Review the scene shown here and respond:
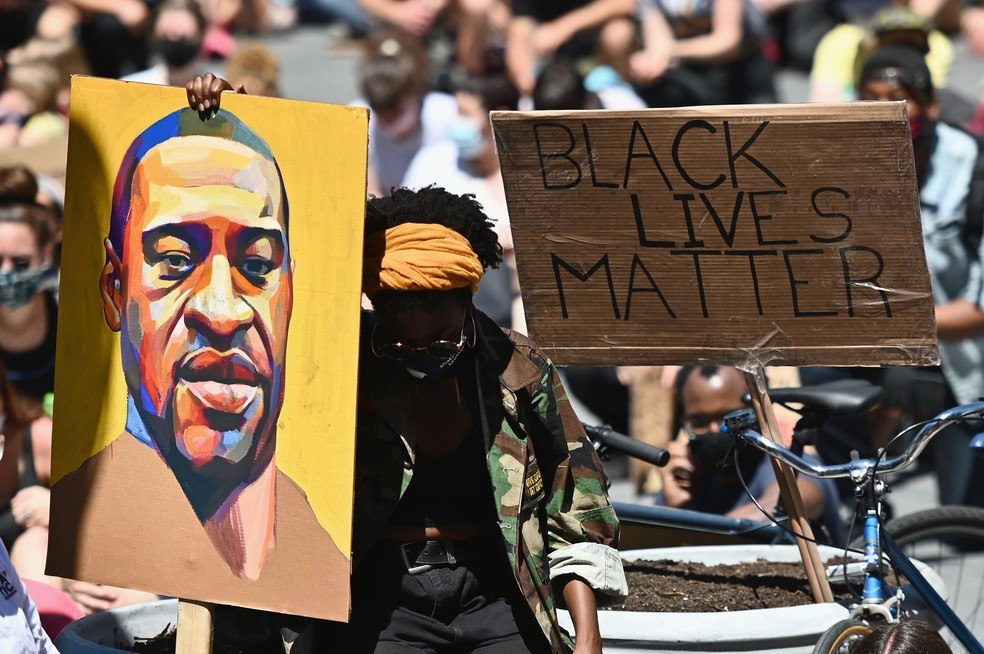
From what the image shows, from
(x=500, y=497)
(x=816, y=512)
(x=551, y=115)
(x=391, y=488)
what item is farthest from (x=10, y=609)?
(x=816, y=512)

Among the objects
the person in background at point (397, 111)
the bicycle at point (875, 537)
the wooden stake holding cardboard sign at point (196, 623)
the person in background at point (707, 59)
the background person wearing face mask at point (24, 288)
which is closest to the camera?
the wooden stake holding cardboard sign at point (196, 623)

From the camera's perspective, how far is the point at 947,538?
15.5ft

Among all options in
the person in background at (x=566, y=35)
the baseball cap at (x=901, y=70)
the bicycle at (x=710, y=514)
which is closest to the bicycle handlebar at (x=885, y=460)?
the bicycle at (x=710, y=514)

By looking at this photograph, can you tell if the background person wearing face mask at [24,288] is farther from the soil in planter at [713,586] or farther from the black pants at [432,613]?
the black pants at [432,613]

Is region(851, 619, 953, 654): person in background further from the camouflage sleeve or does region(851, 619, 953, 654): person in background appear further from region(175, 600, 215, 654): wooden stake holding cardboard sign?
region(175, 600, 215, 654): wooden stake holding cardboard sign

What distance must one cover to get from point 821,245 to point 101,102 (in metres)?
1.67

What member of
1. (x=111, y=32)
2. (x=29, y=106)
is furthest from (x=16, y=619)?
(x=111, y=32)

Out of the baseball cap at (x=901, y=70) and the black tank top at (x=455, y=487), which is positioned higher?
the baseball cap at (x=901, y=70)

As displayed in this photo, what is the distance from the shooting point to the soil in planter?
4004 millimetres

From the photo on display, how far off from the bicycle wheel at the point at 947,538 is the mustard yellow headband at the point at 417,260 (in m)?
2.11

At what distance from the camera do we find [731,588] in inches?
163

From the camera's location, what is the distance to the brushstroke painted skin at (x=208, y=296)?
9.61 ft

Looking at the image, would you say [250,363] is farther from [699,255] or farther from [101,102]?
[699,255]

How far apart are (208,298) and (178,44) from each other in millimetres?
6313
